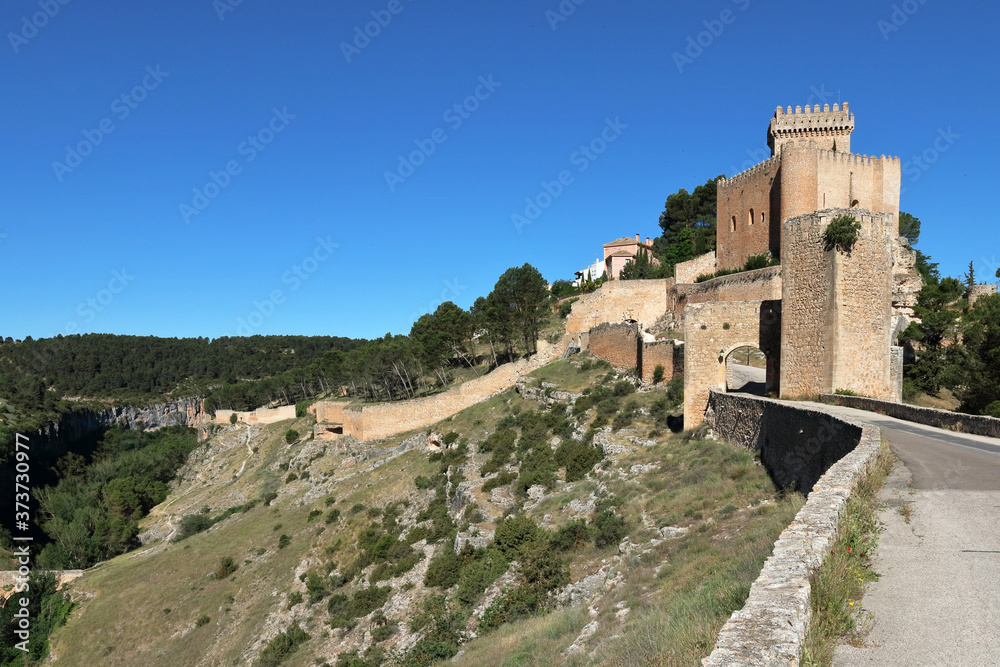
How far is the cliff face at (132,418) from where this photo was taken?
229 feet

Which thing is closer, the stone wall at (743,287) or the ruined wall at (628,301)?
the stone wall at (743,287)

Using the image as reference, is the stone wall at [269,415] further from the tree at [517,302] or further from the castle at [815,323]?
the castle at [815,323]

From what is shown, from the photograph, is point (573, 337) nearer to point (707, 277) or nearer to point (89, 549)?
point (707, 277)

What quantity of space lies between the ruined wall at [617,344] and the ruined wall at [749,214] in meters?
8.74

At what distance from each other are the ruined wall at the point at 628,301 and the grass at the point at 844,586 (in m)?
34.1

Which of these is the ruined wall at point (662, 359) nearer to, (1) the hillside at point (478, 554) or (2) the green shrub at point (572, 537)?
(1) the hillside at point (478, 554)

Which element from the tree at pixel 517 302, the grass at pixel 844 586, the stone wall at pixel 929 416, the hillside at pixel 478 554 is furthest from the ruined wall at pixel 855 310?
the tree at pixel 517 302

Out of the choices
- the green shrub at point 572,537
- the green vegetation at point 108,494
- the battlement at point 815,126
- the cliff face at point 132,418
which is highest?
the battlement at point 815,126

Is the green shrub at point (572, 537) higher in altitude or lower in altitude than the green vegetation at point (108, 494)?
higher

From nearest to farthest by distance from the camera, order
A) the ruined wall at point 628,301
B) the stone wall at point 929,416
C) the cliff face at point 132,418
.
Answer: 1. the stone wall at point 929,416
2. the ruined wall at point 628,301
3. the cliff face at point 132,418

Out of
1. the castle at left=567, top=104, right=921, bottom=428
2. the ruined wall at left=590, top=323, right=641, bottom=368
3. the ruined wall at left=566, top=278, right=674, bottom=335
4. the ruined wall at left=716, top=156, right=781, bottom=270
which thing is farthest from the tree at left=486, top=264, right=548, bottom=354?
the castle at left=567, top=104, right=921, bottom=428

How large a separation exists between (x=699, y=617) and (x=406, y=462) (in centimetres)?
2683

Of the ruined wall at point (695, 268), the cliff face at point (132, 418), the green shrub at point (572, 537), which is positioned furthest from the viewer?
the cliff face at point (132, 418)

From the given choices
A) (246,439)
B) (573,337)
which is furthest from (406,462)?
(246,439)
